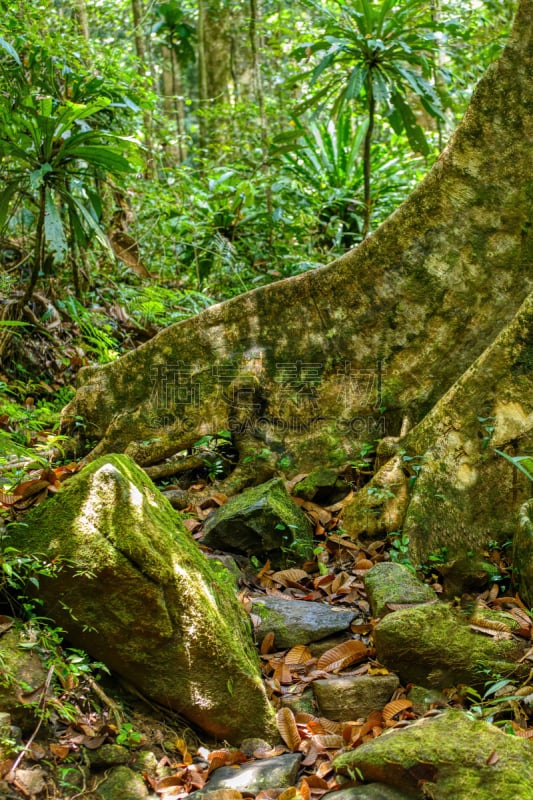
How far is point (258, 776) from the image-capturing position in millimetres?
2814

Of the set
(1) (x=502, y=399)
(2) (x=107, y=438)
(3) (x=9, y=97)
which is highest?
(3) (x=9, y=97)

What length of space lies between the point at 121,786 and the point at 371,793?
88 centimetres

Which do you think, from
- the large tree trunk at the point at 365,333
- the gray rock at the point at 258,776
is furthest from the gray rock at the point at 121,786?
the large tree trunk at the point at 365,333

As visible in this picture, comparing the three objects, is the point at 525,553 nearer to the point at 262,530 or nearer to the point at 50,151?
the point at 262,530

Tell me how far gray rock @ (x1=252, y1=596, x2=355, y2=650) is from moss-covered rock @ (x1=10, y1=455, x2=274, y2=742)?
19.7 inches

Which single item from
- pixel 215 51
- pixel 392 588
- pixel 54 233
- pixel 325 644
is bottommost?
pixel 325 644

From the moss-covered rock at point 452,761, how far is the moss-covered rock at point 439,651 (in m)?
0.59

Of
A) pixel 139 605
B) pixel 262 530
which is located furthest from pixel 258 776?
pixel 262 530

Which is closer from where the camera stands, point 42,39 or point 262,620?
point 262,620

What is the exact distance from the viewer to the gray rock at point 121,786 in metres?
2.68

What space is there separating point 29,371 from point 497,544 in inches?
172

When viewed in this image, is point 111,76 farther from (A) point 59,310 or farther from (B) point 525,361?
(B) point 525,361

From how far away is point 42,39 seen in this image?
7250mm

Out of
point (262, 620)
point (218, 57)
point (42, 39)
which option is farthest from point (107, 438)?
point (218, 57)
